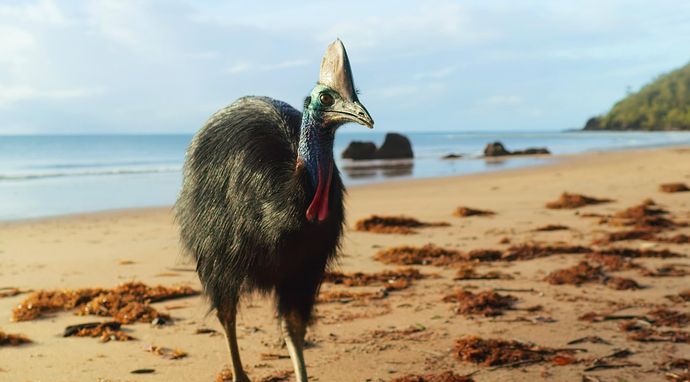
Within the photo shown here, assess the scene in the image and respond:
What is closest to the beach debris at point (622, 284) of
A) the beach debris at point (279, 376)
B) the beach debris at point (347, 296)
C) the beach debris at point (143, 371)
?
the beach debris at point (347, 296)

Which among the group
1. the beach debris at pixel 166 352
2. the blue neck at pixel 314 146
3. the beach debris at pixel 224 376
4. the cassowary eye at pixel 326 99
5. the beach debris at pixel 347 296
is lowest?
the beach debris at pixel 224 376

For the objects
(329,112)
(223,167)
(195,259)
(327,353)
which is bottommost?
(327,353)

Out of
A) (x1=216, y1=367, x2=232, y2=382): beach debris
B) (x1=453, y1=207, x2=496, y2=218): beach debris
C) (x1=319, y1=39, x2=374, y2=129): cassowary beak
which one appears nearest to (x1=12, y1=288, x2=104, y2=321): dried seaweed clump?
(x1=216, y1=367, x2=232, y2=382): beach debris

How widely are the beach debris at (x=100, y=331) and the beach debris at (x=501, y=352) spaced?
246 centimetres

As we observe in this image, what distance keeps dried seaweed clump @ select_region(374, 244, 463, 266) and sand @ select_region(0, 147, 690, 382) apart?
0.19 metres

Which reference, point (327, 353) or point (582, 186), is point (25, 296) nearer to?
point (327, 353)

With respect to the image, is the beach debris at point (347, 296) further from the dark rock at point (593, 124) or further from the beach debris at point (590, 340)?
the dark rock at point (593, 124)

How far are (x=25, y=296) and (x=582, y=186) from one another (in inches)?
479

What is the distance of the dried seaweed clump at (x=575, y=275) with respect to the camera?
6621 mm

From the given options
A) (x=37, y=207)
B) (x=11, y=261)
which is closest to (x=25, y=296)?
(x=11, y=261)

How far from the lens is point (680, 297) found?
19.4 ft

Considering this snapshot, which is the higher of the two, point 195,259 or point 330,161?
point 330,161

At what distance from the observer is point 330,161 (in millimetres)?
3619

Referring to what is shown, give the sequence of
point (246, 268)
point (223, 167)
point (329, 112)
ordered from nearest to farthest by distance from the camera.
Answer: point (329, 112), point (246, 268), point (223, 167)
